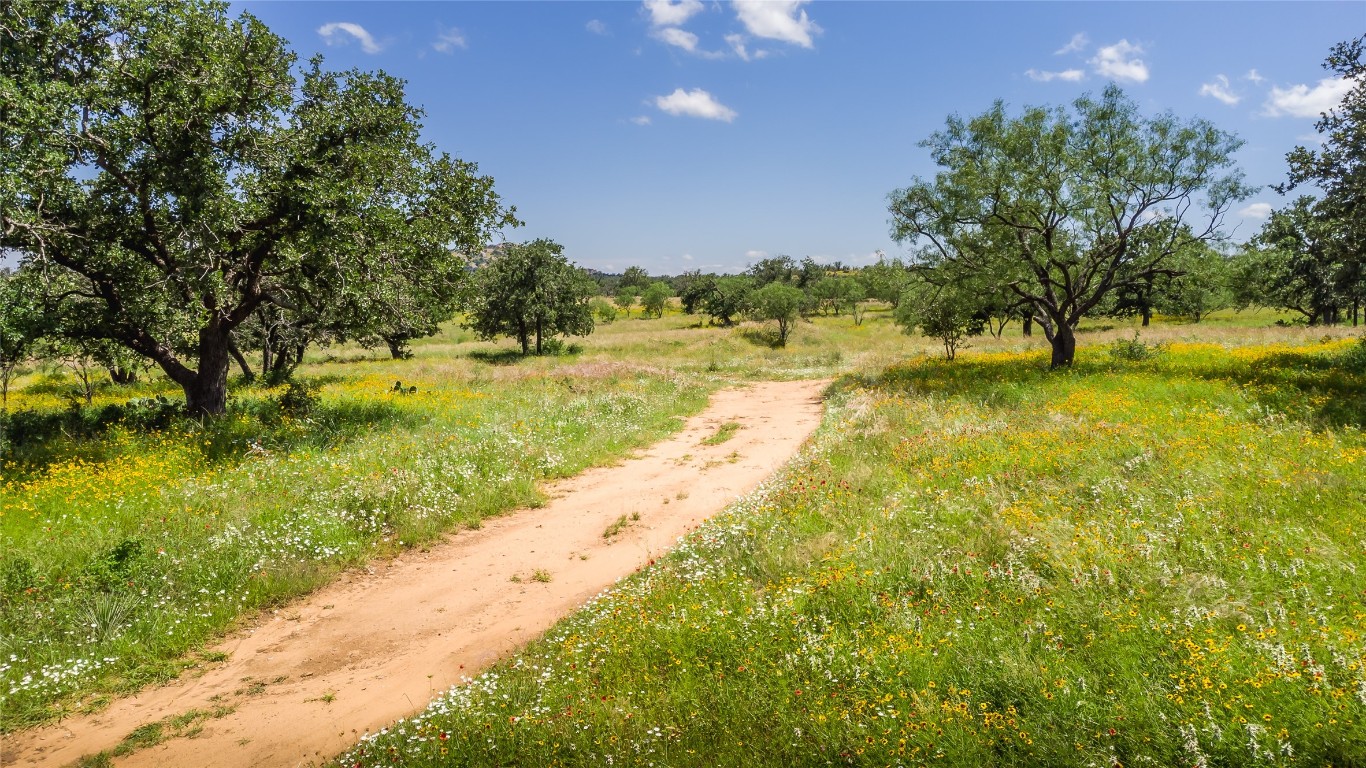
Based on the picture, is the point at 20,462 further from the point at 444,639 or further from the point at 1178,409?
the point at 1178,409

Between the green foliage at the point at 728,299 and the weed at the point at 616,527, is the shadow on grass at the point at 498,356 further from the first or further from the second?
the green foliage at the point at 728,299

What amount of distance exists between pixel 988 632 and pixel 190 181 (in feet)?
56.1

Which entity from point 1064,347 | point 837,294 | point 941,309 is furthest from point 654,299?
point 1064,347

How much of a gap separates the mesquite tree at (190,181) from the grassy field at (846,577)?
3324 mm

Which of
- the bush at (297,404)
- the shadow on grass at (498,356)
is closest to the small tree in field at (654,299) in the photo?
the shadow on grass at (498,356)

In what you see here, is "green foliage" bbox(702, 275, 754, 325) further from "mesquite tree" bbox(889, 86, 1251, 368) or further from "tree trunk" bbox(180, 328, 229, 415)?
"tree trunk" bbox(180, 328, 229, 415)

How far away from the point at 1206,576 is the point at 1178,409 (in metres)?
10.3

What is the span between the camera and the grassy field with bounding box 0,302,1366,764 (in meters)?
4.77

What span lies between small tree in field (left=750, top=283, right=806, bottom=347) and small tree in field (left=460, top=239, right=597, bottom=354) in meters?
21.0

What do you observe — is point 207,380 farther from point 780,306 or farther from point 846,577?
point 780,306

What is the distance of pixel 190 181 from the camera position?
1220 cm

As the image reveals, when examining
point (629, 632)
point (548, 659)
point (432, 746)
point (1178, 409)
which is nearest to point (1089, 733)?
point (629, 632)

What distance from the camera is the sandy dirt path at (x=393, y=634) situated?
555 cm

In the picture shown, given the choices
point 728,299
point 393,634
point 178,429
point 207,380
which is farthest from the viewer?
point 728,299
